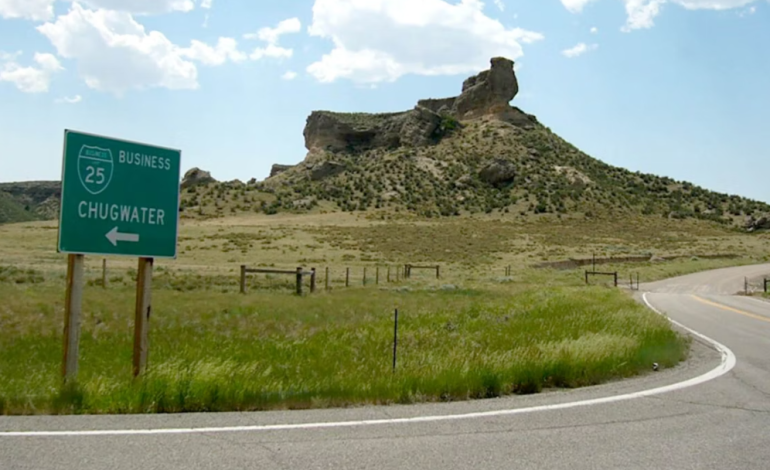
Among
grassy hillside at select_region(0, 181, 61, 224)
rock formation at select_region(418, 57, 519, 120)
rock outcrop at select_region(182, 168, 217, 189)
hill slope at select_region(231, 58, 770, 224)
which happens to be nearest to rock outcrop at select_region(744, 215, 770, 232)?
hill slope at select_region(231, 58, 770, 224)

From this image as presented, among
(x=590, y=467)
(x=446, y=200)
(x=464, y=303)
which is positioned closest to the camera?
(x=590, y=467)

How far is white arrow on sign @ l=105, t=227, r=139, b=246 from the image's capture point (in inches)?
317

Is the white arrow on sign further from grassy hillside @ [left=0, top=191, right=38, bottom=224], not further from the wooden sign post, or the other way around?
grassy hillside @ [left=0, top=191, right=38, bottom=224]

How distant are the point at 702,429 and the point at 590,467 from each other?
6.48ft

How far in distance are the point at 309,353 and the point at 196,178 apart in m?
105

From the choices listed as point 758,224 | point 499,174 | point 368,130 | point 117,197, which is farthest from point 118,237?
point 368,130

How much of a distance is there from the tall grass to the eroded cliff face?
102 metres

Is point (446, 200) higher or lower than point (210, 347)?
higher

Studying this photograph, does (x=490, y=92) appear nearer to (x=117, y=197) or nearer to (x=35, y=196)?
(x=35, y=196)

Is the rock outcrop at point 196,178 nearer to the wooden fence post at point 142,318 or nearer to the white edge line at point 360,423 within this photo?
the wooden fence post at point 142,318

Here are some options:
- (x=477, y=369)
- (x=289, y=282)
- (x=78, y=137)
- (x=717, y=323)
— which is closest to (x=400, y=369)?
(x=477, y=369)

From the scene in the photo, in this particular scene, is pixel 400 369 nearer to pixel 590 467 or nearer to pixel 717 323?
pixel 590 467

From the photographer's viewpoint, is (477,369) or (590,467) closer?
(590,467)

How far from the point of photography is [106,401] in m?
7.09
